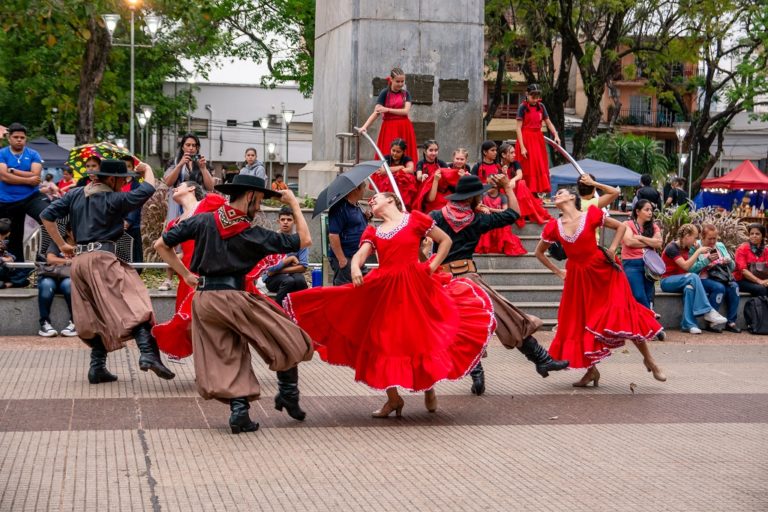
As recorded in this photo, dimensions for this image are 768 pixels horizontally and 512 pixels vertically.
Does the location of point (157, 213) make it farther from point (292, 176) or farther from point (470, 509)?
point (292, 176)

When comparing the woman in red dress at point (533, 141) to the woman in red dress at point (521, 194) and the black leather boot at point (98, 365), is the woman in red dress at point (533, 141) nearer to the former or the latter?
the woman in red dress at point (521, 194)

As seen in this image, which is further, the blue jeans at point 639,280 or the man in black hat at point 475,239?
the blue jeans at point 639,280

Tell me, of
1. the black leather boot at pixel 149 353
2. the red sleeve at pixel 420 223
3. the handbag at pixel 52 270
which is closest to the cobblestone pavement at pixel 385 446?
the black leather boot at pixel 149 353

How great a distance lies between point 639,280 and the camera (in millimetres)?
16250

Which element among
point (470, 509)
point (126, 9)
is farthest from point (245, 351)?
point (126, 9)

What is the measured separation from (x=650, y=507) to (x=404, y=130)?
11.7 metres

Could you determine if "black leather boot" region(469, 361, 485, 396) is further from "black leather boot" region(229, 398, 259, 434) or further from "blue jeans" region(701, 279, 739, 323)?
"blue jeans" region(701, 279, 739, 323)

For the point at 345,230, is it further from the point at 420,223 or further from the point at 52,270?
the point at 52,270

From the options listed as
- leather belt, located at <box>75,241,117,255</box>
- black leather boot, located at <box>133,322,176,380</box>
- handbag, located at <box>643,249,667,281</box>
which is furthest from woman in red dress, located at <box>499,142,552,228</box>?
black leather boot, located at <box>133,322,176,380</box>

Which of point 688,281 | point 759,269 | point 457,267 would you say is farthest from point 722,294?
point 457,267

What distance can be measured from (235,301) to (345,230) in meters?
3.29

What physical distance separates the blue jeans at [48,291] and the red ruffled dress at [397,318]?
5596 mm

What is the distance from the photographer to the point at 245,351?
358 inches

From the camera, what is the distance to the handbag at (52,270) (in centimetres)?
1443
